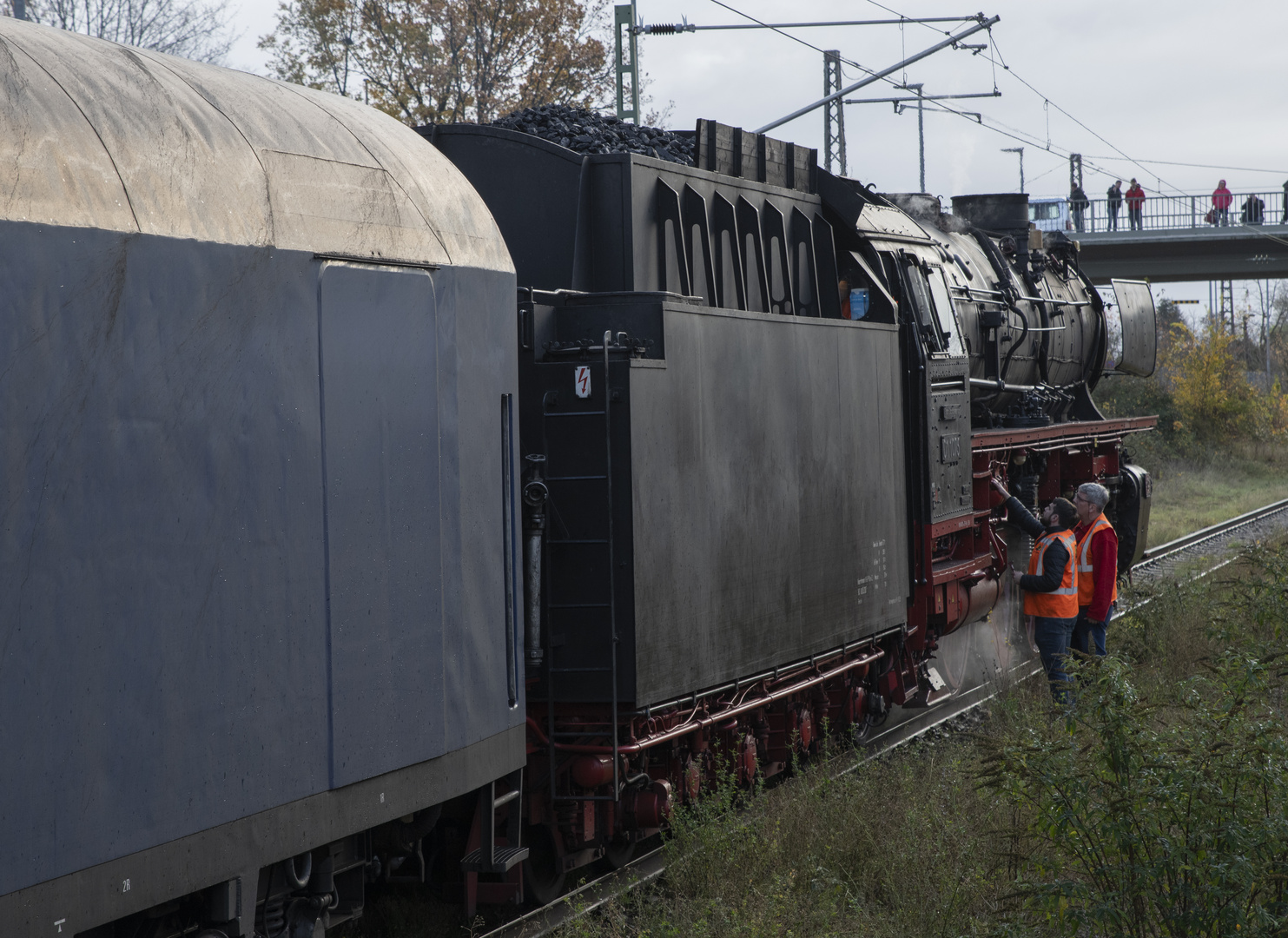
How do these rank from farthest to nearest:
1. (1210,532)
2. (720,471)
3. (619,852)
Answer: (1210,532)
(619,852)
(720,471)

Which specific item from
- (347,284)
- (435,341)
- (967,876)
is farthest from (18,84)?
(967,876)

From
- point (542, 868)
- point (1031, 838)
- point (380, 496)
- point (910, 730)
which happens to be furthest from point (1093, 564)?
point (380, 496)

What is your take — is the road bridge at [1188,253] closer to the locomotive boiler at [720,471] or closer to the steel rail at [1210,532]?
the steel rail at [1210,532]

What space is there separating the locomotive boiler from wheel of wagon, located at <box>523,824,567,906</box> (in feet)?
0.04

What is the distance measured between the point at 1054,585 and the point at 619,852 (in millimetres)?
4266

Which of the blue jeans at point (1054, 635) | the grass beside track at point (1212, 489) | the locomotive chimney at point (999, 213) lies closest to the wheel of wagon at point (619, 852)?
the blue jeans at point (1054, 635)

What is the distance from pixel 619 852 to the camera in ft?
22.2

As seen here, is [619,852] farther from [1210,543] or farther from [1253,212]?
[1253,212]

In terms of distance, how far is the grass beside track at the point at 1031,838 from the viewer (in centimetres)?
430

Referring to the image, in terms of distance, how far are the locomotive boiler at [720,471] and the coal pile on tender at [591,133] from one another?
0.94 feet

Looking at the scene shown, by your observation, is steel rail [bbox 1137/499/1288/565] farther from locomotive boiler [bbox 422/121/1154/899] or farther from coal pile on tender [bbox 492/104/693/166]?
coal pile on tender [bbox 492/104/693/166]

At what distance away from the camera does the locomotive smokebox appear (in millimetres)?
13602

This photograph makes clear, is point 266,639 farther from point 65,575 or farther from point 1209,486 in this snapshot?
point 1209,486

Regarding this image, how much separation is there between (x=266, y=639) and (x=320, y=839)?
0.72m
